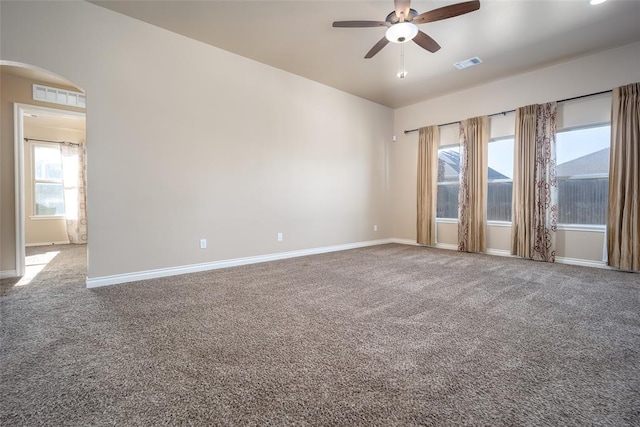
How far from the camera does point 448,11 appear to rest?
2.70m

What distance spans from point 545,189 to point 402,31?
3.54 meters

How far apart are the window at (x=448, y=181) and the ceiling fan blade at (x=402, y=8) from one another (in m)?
3.63

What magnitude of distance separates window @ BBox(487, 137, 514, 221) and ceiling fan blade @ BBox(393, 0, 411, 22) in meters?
3.51

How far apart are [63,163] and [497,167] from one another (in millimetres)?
9377

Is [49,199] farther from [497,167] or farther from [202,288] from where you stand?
[497,167]

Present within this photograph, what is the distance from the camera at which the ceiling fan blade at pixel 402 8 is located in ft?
8.66

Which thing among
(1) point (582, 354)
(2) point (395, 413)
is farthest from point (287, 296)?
(1) point (582, 354)

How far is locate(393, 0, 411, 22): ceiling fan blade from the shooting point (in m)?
2.64

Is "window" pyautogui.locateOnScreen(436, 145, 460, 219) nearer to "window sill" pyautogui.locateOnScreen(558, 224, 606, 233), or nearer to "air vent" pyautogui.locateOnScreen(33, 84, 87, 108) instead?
"window sill" pyautogui.locateOnScreen(558, 224, 606, 233)

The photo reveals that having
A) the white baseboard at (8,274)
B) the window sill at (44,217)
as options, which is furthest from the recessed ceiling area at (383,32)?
the window sill at (44,217)

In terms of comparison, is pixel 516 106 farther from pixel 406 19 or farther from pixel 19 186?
pixel 19 186

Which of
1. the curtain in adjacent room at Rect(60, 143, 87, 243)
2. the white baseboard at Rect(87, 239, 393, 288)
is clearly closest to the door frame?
the white baseboard at Rect(87, 239, 393, 288)

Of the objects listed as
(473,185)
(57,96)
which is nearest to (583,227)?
(473,185)

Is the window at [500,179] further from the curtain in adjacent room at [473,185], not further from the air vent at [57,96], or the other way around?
the air vent at [57,96]
